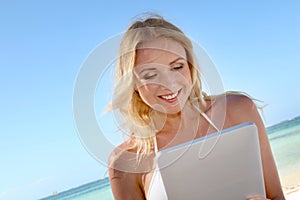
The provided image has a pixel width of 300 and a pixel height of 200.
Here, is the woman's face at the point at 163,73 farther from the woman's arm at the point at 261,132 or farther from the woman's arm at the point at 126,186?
the woman's arm at the point at 126,186

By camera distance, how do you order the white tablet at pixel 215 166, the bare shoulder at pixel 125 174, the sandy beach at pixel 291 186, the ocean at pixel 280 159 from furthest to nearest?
the ocean at pixel 280 159, the sandy beach at pixel 291 186, the bare shoulder at pixel 125 174, the white tablet at pixel 215 166

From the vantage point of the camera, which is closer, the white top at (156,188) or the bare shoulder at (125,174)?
the white top at (156,188)

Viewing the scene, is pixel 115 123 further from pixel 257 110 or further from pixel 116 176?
pixel 257 110

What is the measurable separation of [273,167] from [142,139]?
2.09 feet

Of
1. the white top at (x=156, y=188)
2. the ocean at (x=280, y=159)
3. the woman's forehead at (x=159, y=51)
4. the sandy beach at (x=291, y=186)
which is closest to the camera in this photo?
the white top at (x=156, y=188)

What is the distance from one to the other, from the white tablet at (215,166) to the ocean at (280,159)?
1020 cm

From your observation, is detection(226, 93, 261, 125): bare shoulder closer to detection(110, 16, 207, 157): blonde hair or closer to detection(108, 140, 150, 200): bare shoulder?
detection(110, 16, 207, 157): blonde hair

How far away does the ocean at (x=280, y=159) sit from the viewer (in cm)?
1296

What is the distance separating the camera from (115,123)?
2.34 metres

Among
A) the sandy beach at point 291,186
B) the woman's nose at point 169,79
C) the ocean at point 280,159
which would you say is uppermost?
the woman's nose at point 169,79

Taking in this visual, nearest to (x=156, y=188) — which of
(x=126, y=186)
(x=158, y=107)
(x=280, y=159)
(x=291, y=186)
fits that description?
(x=126, y=186)

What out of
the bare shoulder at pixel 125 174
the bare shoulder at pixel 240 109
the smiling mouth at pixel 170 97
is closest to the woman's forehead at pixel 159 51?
the smiling mouth at pixel 170 97

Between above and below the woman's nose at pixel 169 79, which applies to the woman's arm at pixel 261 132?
below

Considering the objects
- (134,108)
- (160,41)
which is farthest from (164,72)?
(134,108)
